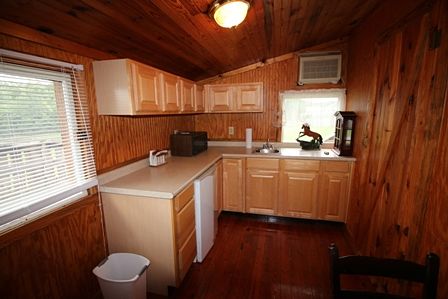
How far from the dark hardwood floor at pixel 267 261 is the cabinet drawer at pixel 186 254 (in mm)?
154

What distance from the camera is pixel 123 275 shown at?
65.3 inches

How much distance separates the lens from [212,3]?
1.29 metres

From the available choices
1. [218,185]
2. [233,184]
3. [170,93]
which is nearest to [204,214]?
[218,185]

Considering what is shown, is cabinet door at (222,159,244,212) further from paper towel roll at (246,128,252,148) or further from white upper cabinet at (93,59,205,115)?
white upper cabinet at (93,59,205,115)

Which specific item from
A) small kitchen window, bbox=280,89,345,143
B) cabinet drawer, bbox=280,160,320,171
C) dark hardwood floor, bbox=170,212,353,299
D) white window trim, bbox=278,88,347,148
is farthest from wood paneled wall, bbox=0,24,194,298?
small kitchen window, bbox=280,89,345,143

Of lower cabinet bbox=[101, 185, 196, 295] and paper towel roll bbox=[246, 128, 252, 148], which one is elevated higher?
paper towel roll bbox=[246, 128, 252, 148]

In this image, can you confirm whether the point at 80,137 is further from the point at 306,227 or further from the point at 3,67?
the point at 306,227

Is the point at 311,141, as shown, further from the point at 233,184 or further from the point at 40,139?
the point at 40,139

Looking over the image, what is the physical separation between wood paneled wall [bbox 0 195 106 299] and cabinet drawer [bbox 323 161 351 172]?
2.42 metres

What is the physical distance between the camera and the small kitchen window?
296cm

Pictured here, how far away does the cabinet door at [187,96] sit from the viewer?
239cm

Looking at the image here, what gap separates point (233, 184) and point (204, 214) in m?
0.91

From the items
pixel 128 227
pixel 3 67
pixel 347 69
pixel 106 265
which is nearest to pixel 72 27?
pixel 3 67

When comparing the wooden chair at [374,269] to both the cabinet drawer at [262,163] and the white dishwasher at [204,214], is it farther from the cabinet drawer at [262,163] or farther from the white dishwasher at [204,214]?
the cabinet drawer at [262,163]
